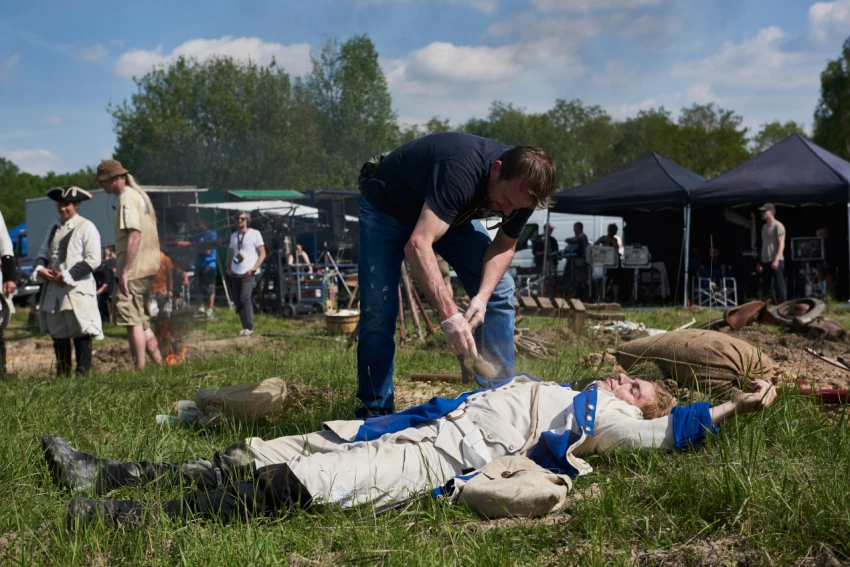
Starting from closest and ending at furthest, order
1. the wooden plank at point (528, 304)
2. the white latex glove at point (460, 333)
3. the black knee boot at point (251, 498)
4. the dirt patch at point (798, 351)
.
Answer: the black knee boot at point (251, 498)
the white latex glove at point (460, 333)
the dirt patch at point (798, 351)
the wooden plank at point (528, 304)

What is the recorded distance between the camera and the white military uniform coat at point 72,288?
655 centimetres

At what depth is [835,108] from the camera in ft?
150

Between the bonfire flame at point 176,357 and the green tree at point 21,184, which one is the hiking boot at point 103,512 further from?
the green tree at point 21,184

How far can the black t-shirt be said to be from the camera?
345 cm

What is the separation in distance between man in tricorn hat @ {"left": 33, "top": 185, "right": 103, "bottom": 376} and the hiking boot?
4473mm

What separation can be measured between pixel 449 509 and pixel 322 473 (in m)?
0.47

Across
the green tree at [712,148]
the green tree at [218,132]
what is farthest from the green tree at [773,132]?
the green tree at [218,132]

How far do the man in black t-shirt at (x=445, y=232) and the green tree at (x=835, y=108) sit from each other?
47646 mm

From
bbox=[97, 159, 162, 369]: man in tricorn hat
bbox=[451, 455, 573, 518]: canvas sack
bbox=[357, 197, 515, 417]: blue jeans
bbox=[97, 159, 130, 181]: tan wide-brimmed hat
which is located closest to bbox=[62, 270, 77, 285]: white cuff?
bbox=[97, 159, 162, 369]: man in tricorn hat

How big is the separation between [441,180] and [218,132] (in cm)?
5314

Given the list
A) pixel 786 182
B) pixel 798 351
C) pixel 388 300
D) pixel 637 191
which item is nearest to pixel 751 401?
pixel 388 300

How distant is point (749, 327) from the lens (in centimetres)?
Result: 796

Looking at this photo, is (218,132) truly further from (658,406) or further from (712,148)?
(658,406)

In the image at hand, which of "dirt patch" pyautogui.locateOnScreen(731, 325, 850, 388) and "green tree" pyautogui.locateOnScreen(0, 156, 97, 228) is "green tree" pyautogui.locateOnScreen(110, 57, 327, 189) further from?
"dirt patch" pyautogui.locateOnScreen(731, 325, 850, 388)
